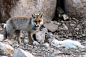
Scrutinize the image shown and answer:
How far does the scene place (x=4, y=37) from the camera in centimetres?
534

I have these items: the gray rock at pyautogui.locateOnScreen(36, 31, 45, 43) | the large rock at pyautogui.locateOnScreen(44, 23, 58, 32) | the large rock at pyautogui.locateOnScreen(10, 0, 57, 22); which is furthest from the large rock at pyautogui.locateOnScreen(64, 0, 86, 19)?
the gray rock at pyautogui.locateOnScreen(36, 31, 45, 43)

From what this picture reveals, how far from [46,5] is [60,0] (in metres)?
1.74

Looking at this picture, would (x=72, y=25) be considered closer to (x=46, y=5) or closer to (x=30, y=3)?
(x=46, y=5)

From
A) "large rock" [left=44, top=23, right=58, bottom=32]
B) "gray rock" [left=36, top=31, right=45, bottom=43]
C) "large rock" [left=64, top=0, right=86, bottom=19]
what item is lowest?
"gray rock" [left=36, top=31, right=45, bottom=43]

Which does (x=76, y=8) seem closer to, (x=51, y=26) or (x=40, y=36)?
(x=51, y=26)

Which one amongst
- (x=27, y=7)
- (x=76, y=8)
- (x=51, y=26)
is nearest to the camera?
(x=27, y=7)

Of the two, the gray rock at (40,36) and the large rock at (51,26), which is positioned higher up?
the large rock at (51,26)

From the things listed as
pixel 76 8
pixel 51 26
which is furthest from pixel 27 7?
pixel 76 8

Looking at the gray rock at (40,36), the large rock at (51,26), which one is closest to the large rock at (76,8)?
the large rock at (51,26)

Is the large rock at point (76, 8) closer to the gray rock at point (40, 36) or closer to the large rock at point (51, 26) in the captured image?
the large rock at point (51, 26)

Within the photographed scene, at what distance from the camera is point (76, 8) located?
24.8ft

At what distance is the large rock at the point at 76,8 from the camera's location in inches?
294

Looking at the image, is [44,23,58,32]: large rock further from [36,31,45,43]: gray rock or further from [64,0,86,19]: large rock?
[64,0,86,19]: large rock

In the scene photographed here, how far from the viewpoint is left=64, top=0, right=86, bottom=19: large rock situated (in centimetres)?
747
